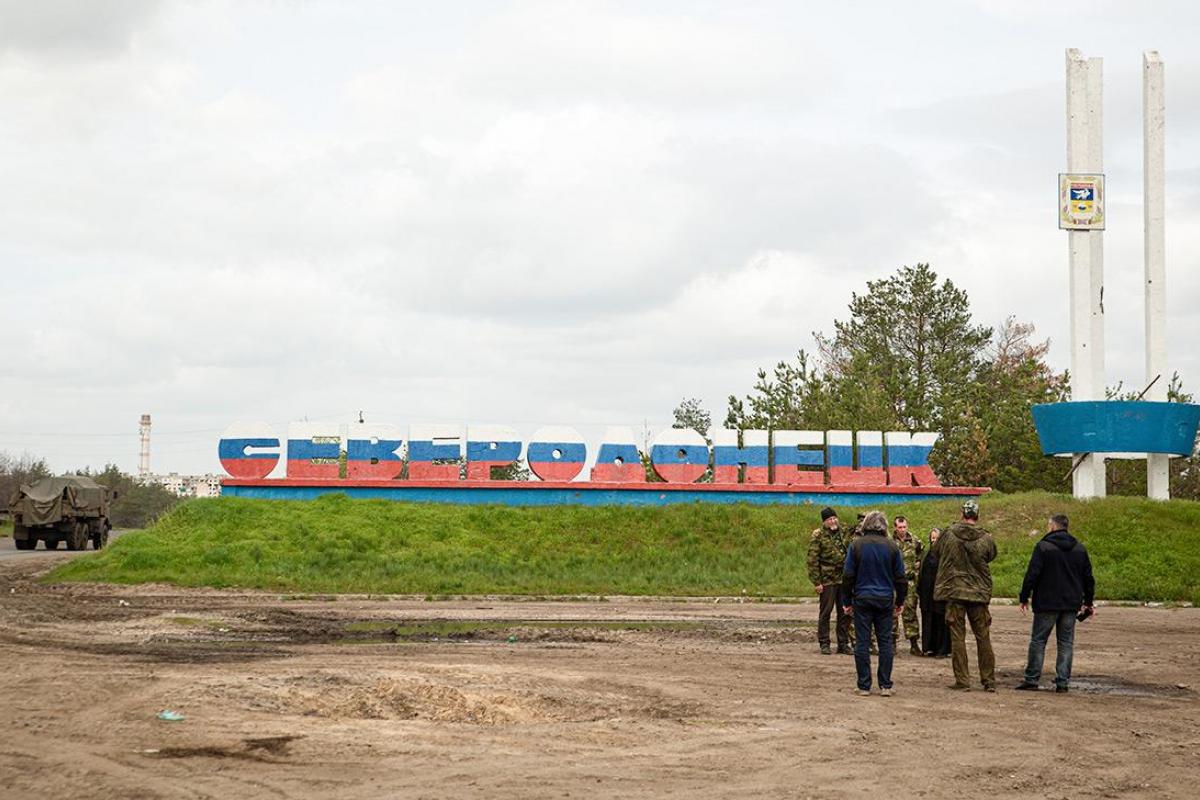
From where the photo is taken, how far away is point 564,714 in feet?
41.0

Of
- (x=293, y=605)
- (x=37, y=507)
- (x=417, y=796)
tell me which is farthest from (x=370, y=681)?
(x=37, y=507)

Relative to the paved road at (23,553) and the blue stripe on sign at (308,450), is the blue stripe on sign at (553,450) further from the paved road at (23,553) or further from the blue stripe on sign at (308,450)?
the paved road at (23,553)

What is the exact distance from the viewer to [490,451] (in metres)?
44.0

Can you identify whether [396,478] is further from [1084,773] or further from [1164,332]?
[1084,773]

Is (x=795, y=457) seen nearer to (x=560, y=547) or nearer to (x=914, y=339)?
(x=560, y=547)

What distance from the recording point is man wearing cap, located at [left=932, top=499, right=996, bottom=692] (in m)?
15.2

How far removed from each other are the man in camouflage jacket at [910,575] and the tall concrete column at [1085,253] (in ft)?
76.7

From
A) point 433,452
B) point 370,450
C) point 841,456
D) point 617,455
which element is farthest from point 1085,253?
→ point 370,450

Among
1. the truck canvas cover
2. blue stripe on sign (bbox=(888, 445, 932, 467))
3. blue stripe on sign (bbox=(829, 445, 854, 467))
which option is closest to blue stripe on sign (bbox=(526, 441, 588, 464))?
blue stripe on sign (bbox=(829, 445, 854, 467))

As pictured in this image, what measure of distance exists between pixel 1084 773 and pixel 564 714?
461 centimetres

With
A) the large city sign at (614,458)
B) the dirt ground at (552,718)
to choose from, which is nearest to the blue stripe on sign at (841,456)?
the large city sign at (614,458)

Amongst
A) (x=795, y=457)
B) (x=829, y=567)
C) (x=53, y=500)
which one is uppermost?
(x=795, y=457)

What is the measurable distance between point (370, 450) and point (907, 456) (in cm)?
1803

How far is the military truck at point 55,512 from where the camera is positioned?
49812 mm
